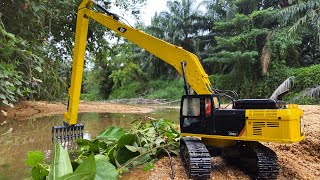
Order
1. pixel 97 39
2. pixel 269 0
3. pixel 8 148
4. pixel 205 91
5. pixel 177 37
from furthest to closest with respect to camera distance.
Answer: pixel 177 37 → pixel 269 0 → pixel 97 39 → pixel 8 148 → pixel 205 91

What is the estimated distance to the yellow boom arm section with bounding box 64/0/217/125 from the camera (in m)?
4.80

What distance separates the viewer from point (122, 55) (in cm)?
1593

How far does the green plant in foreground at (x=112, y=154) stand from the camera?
248 centimetres

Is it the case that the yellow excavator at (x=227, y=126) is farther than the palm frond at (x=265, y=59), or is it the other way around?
the palm frond at (x=265, y=59)

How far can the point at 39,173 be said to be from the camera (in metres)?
3.21

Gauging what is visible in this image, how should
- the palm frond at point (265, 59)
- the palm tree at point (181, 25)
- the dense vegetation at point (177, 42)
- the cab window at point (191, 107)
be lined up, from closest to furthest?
the cab window at point (191, 107) → the dense vegetation at point (177, 42) → the palm frond at point (265, 59) → the palm tree at point (181, 25)

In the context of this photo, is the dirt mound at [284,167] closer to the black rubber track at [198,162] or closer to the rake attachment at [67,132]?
the black rubber track at [198,162]

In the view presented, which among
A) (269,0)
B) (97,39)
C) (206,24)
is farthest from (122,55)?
(206,24)

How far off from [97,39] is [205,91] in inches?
385

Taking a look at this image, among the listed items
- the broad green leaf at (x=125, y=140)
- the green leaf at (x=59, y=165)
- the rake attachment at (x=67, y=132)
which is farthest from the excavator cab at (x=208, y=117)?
the rake attachment at (x=67, y=132)

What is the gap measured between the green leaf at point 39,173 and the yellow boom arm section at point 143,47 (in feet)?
8.03

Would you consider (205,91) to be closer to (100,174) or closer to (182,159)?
(182,159)

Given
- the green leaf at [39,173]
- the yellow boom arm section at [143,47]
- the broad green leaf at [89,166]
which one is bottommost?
the green leaf at [39,173]

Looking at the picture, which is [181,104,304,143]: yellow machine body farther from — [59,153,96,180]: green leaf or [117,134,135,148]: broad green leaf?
[59,153,96,180]: green leaf
